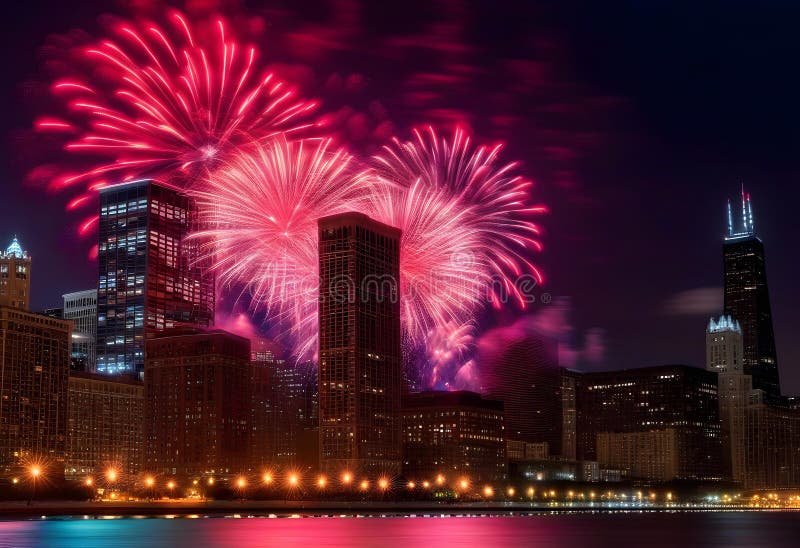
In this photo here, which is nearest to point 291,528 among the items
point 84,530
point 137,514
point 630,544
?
point 84,530

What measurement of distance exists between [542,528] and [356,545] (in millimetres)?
44181

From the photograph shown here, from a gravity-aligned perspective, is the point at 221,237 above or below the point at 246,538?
above

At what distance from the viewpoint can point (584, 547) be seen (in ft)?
331

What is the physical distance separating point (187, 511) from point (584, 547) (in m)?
108

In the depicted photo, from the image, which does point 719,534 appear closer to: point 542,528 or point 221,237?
point 542,528

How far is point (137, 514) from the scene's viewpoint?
17838 cm

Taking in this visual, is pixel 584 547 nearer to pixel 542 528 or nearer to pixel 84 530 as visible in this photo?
pixel 542 528

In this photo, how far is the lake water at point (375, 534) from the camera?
104 m

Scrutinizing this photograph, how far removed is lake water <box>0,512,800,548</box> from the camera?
10406 cm

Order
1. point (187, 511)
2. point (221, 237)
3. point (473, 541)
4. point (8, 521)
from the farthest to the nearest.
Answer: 1. point (187, 511)
2. point (221, 237)
3. point (8, 521)
4. point (473, 541)

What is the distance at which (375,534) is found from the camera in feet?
388

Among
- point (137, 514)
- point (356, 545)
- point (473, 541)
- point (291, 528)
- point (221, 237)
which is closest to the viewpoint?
point (356, 545)

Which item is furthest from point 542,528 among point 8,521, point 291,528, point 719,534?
point 8,521

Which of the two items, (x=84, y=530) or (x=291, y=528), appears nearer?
(x=84, y=530)
